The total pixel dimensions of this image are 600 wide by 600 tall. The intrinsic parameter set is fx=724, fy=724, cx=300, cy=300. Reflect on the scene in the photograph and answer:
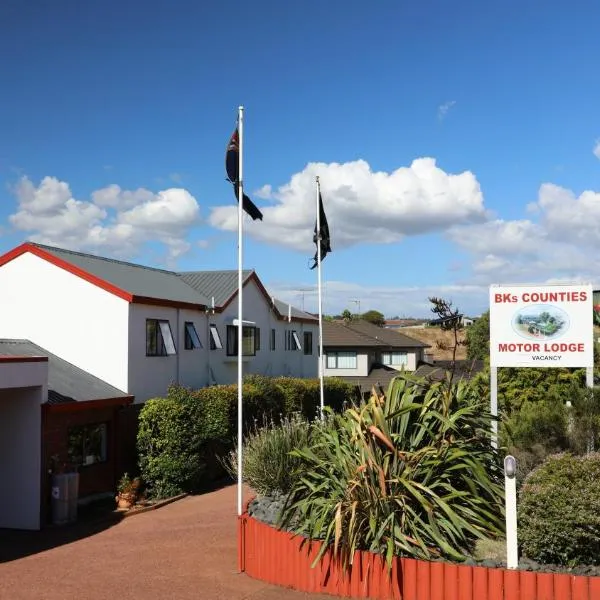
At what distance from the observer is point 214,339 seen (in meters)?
25.9

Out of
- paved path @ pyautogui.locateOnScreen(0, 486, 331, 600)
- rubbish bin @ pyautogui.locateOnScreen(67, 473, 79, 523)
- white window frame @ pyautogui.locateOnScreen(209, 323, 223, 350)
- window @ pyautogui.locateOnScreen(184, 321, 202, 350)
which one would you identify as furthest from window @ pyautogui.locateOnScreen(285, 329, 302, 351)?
rubbish bin @ pyautogui.locateOnScreen(67, 473, 79, 523)

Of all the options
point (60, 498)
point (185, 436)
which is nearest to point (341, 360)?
point (185, 436)

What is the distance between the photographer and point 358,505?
900cm

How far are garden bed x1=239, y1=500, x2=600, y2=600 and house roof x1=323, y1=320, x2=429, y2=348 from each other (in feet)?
105

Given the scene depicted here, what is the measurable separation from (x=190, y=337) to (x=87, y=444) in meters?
6.28

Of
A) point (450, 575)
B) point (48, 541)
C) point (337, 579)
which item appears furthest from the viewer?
point (48, 541)

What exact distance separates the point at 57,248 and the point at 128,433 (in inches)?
252

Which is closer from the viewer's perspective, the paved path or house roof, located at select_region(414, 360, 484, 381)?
the paved path

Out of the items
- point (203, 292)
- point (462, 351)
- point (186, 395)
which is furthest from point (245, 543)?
point (462, 351)

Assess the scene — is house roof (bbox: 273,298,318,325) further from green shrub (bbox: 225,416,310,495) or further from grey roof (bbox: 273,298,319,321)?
green shrub (bbox: 225,416,310,495)

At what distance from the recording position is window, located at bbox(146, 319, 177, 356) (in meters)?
21.6

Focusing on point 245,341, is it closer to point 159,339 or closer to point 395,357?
point 159,339

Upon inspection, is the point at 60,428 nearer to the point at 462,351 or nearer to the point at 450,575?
the point at 450,575

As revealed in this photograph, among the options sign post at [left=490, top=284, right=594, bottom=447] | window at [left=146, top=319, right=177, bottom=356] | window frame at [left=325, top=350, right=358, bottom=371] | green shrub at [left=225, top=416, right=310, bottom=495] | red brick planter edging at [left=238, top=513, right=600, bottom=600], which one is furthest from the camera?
window frame at [left=325, top=350, right=358, bottom=371]
